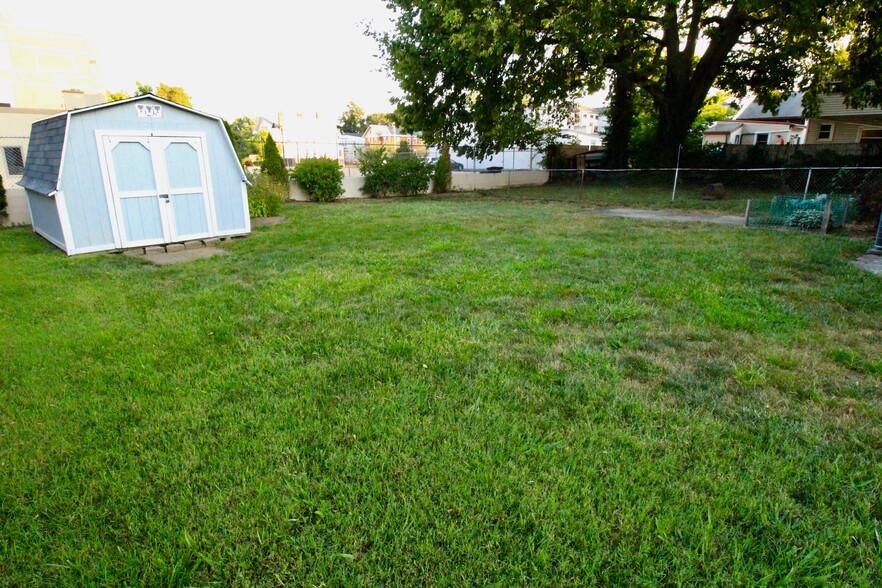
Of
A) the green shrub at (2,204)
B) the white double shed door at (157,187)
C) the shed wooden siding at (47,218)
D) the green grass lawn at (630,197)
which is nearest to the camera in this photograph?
the shed wooden siding at (47,218)

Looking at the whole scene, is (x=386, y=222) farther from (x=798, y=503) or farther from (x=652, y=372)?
(x=798, y=503)

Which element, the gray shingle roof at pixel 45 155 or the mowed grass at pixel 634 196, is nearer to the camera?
the gray shingle roof at pixel 45 155

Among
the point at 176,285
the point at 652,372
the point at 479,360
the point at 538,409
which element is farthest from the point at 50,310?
the point at 652,372

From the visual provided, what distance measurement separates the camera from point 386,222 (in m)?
10.2

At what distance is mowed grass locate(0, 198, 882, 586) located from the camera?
5.88ft

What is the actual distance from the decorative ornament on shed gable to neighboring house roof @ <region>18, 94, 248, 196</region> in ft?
0.35

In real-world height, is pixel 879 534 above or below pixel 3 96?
below

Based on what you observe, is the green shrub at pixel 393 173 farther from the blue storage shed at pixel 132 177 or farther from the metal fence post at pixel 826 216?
the metal fence post at pixel 826 216

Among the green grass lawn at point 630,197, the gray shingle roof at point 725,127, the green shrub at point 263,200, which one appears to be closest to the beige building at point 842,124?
the green grass lawn at point 630,197

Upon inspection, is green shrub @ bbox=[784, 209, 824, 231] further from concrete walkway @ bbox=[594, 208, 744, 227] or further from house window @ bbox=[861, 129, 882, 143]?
house window @ bbox=[861, 129, 882, 143]

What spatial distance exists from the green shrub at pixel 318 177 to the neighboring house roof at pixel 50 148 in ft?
20.8

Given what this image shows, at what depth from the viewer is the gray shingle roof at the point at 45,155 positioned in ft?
22.8

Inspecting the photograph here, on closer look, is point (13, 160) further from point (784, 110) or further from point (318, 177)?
point (784, 110)

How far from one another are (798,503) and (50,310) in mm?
5984
